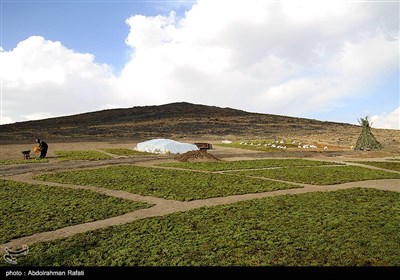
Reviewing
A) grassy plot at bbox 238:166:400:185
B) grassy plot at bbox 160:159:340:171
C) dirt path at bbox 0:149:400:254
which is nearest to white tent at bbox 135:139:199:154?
grassy plot at bbox 160:159:340:171

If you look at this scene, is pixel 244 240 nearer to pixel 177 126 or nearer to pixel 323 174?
pixel 323 174

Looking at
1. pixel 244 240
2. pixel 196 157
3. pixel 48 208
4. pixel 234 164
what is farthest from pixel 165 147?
pixel 244 240

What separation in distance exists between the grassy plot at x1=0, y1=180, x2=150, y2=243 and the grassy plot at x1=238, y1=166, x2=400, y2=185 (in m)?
13.6

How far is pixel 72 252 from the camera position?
1142 cm

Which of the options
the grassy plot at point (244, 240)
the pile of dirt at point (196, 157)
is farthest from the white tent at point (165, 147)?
the grassy plot at point (244, 240)

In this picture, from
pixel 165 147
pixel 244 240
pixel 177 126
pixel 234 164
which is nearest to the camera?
pixel 244 240

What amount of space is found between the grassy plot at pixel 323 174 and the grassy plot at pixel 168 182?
292 cm

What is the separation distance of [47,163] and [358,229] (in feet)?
103

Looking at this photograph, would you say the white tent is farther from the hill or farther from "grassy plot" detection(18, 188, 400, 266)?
"grassy plot" detection(18, 188, 400, 266)

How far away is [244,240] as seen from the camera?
492 inches

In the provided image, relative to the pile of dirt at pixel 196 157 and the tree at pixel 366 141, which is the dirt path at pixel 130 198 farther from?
the tree at pixel 366 141

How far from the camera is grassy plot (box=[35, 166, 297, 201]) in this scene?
69.9 feet

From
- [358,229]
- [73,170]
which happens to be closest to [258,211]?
[358,229]

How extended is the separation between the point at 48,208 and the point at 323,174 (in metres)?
21.4
